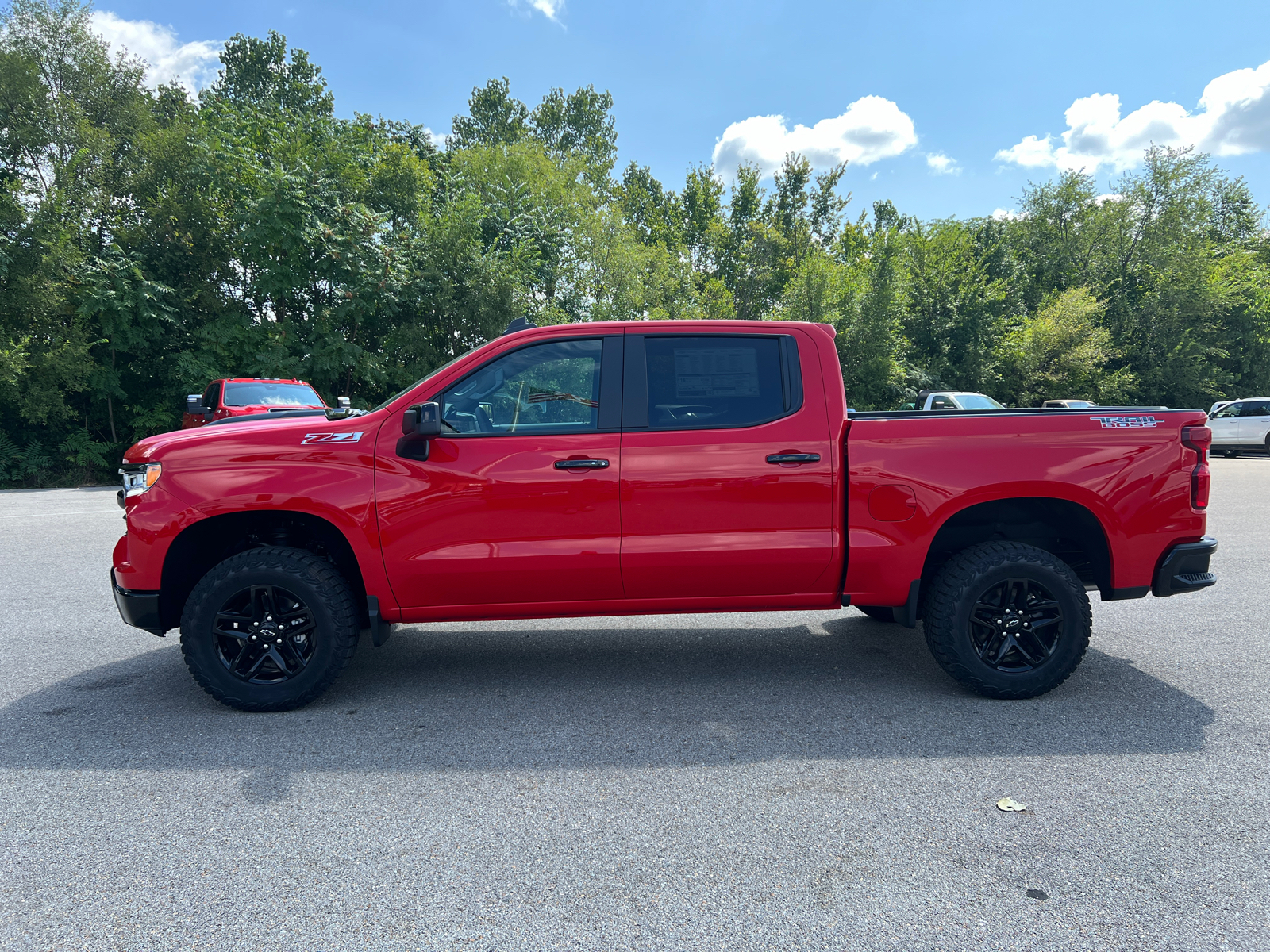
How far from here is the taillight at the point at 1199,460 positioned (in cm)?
422

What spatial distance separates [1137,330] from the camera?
4241 cm

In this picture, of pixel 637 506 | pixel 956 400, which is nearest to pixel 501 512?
pixel 637 506

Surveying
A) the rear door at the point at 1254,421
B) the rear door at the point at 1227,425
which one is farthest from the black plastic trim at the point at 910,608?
the rear door at the point at 1254,421

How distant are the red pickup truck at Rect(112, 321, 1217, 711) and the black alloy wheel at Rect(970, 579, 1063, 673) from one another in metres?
0.01

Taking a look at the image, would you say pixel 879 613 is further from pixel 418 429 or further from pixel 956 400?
pixel 956 400

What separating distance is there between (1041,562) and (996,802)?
1.53 meters

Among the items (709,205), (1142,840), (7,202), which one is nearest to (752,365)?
(1142,840)

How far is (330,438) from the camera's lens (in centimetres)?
410

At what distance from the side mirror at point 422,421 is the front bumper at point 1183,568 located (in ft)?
12.8

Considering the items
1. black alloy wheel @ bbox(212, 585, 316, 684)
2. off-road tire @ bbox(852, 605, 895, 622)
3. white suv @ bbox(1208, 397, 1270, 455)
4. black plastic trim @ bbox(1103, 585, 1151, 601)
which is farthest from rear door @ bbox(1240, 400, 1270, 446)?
black alloy wheel @ bbox(212, 585, 316, 684)

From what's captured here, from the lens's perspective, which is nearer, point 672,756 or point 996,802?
point 996,802

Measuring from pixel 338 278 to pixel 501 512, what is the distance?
19.8m

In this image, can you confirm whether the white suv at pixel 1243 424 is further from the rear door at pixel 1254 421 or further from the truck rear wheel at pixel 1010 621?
the truck rear wheel at pixel 1010 621

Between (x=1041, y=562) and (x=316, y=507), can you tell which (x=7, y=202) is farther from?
(x=1041, y=562)
